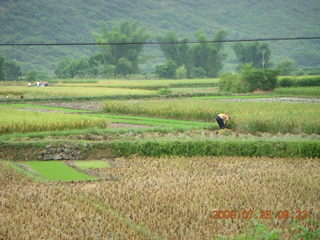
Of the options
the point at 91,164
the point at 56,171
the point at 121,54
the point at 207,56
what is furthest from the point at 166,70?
→ the point at 56,171

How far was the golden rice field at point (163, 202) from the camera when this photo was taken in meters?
6.91

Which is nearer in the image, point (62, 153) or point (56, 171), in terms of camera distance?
point (56, 171)

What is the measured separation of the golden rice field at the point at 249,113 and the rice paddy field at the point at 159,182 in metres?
0.05

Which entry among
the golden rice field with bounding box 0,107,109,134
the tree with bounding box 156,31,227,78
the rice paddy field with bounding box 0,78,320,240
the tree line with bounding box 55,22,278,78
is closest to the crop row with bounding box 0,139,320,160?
the rice paddy field with bounding box 0,78,320,240

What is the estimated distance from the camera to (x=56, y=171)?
1221 centimetres

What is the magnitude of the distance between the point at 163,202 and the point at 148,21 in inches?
6733

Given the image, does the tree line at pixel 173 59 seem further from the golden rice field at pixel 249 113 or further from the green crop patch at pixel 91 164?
the green crop patch at pixel 91 164

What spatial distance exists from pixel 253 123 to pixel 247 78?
25693mm

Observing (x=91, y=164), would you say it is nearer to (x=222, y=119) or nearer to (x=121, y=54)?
(x=222, y=119)

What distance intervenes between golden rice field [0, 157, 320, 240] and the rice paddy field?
0.06 ft

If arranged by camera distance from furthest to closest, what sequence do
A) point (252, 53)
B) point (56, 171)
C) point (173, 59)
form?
point (252, 53) → point (173, 59) → point (56, 171)

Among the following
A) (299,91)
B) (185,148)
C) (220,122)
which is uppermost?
(185,148)

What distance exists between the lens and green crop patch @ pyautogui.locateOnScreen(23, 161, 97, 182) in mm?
11261
